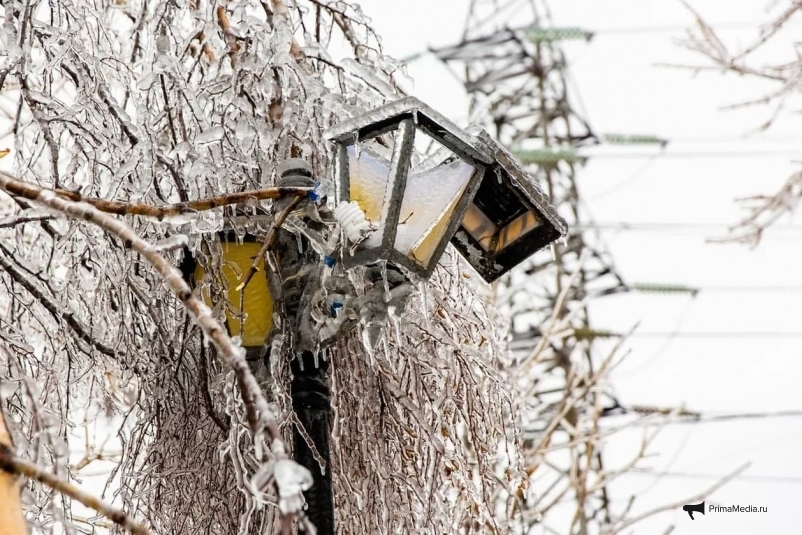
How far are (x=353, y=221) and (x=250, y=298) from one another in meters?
0.47

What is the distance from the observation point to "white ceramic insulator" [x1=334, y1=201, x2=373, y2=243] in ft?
7.37

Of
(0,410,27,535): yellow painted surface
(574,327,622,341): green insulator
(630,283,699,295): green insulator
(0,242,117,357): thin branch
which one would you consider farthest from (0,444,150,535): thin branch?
(630,283,699,295): green insulator

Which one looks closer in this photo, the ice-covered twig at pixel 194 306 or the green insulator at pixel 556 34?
the ice-covered twig at pixel 194 306

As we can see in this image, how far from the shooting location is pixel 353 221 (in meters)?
2.26

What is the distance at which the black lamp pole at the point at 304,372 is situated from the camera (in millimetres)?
2393

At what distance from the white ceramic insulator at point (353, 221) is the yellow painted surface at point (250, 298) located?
1.18 ft

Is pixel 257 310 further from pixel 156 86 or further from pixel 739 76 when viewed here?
pixel 739 76

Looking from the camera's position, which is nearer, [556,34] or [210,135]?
[210,135]

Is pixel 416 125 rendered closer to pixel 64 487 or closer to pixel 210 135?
pixel 210 135

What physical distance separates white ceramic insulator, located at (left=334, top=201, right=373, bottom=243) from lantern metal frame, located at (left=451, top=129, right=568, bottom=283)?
14.4 inches

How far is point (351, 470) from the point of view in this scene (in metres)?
2.78

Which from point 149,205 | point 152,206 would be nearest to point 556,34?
point 149,205

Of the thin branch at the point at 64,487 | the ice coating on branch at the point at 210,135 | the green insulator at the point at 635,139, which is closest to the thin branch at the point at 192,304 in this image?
the thin branch at the point at 64,487

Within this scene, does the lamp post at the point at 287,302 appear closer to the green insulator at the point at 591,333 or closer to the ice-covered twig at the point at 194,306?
the ice-covered twig at the point at 194,306
